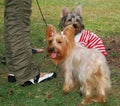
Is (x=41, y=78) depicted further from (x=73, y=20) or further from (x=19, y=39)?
(x=73, y=20)

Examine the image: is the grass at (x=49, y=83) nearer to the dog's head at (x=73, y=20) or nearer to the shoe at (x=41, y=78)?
the shoe at (x=41, y=78)

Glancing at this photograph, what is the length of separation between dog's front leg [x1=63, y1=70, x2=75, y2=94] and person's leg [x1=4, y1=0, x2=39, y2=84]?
623 millimetres

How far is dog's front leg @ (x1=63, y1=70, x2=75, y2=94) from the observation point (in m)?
5.72

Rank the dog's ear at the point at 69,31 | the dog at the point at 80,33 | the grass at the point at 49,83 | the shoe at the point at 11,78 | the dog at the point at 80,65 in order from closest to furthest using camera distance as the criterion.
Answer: the dog at the point at 80,65, the dog's ear at the point at 69,31, the grass at the point at 49,83, the shoe at the point at 11,78, the dog at the point at 80,33

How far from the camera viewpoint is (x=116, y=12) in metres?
12.8

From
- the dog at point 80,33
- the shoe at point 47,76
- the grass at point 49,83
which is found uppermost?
the dog at point 80,33

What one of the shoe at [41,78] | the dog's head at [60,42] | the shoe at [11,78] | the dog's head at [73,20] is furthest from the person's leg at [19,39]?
the dog's head at [73,20]

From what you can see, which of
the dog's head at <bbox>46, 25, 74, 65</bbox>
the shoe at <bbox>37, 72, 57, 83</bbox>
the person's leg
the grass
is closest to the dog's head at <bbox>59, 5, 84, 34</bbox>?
the grass

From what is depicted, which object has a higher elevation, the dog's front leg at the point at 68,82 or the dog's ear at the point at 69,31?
the dog's ear at the point at 69,31

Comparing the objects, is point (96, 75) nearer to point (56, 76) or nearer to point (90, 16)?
point (56, 76)

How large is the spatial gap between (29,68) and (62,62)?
1.97 feet

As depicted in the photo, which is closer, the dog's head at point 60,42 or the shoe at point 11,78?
the dog's head at point 60,42

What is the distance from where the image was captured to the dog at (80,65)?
5262 mm

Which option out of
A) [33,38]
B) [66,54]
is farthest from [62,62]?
[33,38]
